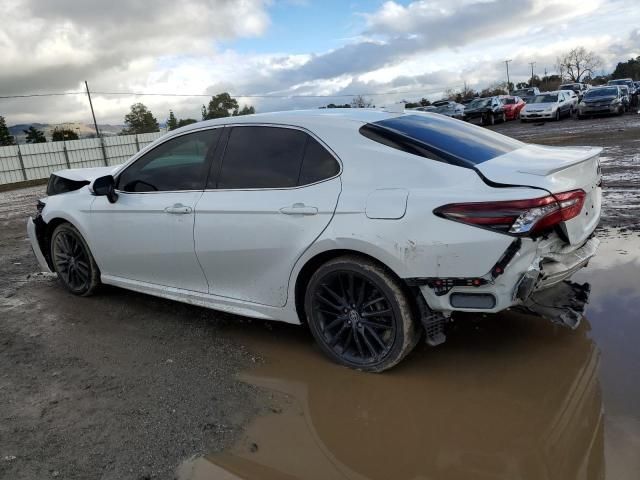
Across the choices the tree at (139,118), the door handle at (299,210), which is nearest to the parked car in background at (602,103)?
the door handle at (299,210)

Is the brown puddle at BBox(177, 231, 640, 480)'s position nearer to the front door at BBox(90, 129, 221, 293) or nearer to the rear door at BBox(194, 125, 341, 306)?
the rear door at BBox(194, 125, 341, 306)

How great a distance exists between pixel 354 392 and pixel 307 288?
0.75 m

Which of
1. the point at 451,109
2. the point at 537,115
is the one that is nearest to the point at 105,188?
the point at 537,115

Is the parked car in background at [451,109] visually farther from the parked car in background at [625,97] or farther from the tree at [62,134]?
the tree at [62,134]

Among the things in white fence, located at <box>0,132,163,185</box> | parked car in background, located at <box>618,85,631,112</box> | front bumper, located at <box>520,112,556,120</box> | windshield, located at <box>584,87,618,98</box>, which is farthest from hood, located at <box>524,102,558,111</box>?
white fence, located at <box>0,132,163,185</box>

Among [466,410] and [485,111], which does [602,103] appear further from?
[466,410]

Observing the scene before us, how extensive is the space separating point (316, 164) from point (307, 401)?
1.53m

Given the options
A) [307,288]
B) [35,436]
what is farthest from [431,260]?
[35,436]

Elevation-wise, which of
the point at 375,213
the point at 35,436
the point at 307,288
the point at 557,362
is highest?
the point at 375,213

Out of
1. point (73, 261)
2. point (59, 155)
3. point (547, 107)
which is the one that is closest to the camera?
point (73, 261)

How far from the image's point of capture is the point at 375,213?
333cm

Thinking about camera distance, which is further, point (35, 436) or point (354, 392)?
point (354, 392)

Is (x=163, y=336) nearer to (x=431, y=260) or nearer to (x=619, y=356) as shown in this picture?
(x=431, y=260)

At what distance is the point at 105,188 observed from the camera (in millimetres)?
4777
